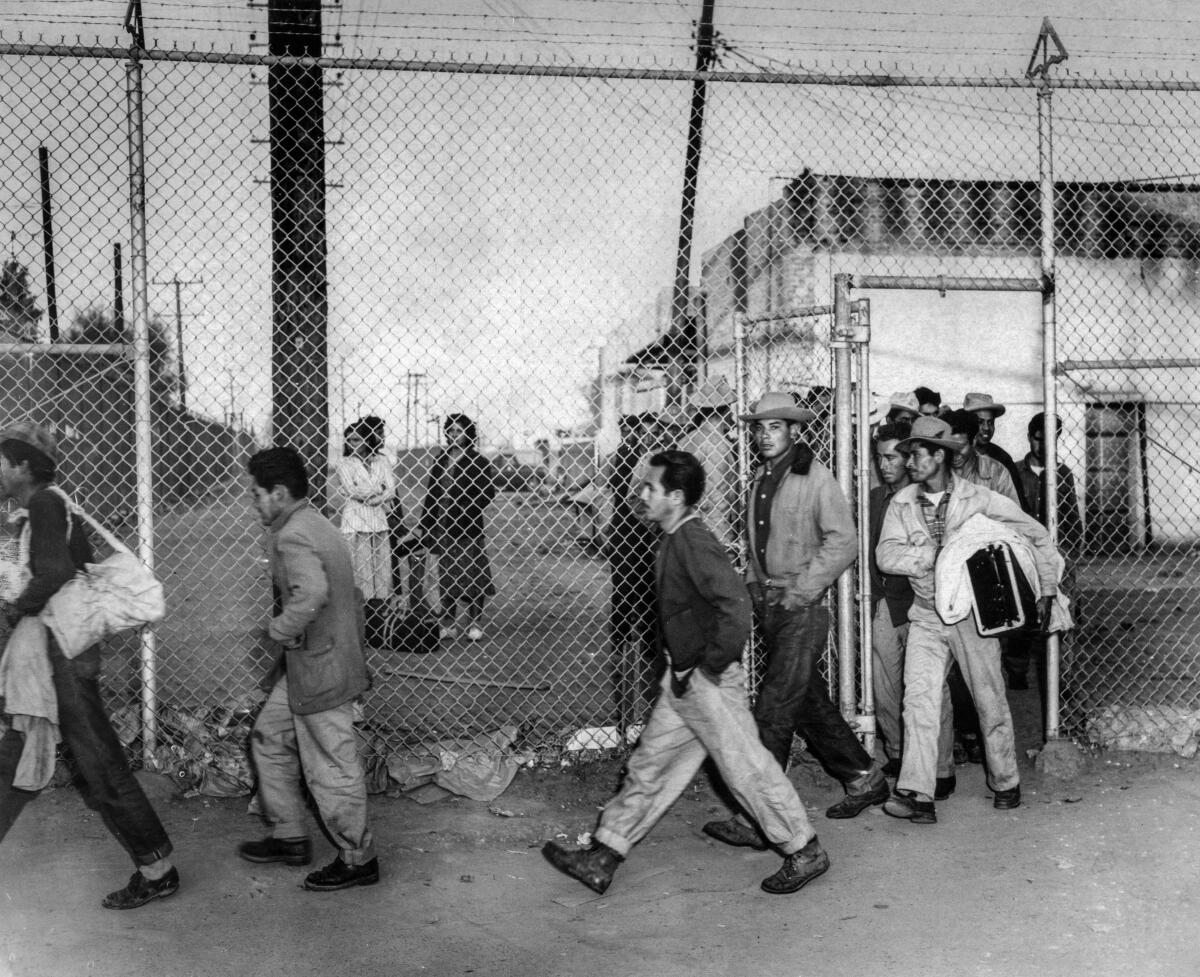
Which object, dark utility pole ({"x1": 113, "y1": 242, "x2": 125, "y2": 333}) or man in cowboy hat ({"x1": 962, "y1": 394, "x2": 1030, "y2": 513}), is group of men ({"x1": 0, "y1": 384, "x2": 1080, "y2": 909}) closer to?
man in cowboy hat ({"x1": 962, "y1": 394, "x2": 1030, "y2": 513})

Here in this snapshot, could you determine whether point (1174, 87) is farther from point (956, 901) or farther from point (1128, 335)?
point (1128, 335)

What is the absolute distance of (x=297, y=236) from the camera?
6016 mm

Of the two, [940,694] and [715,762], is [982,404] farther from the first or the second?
[715,762]

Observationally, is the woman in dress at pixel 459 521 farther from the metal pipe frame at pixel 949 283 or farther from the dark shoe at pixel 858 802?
the dark shoe at pixel 858 802

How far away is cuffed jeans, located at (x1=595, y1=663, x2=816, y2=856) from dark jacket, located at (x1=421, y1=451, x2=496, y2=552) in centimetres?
537

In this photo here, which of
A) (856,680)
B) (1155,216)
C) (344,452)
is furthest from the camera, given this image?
(1155,216)

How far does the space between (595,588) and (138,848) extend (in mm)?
11111

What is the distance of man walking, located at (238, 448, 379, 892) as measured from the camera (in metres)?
4.52

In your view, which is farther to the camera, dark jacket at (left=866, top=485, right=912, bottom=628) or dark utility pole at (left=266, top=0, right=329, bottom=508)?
dark utility pole at (left=266, top=0, right=329, bottom=508)

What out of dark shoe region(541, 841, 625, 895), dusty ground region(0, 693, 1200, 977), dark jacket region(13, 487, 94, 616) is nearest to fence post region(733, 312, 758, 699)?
dusty ground region(0, 693, 1200, 977)

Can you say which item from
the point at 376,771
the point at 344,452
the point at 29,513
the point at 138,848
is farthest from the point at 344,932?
the point at 344,452

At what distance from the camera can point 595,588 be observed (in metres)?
15.3

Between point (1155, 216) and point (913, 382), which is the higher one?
point (1155, 216)

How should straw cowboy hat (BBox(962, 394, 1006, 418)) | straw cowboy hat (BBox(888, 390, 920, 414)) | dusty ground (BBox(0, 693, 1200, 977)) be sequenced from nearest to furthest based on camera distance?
dusty ground (BBox(0, 693, 1200, 977)) → straw cowboy hat (BBox(888, 390, 920, 414)) → straw cowboy hat (BBox(962, 394, 1006, 418))
